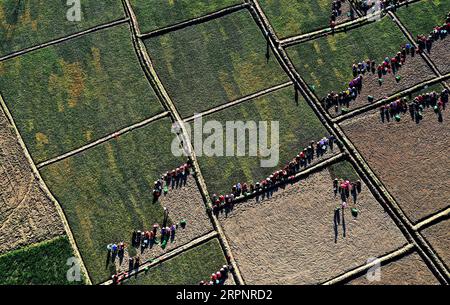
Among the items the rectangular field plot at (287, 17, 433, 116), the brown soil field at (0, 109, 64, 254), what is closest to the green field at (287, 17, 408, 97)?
the rectangular field plot at (287, 17, 433, 116)

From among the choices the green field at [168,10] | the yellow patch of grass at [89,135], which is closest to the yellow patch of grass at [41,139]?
the yellow patch of grass at [89,135]

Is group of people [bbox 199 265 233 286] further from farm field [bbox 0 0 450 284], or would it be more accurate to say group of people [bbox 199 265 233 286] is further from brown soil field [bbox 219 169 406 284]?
brown soil field [bbox 219 169 406 284]

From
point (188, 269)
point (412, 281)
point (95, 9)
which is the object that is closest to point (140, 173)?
point (188, 269)

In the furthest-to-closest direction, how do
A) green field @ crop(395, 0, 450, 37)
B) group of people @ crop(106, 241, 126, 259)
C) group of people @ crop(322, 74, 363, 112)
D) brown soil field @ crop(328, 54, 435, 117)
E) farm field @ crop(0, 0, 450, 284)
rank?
green field @ crop(395, 0, 450, 37) → brown soil field @ crop(328, 54, 435, 117) → group of people @ crop(322, 74, 363, 112) → group of people @ crop(106, 241, 126, 259) → farm field @ crop(0, 0, 450, 284)

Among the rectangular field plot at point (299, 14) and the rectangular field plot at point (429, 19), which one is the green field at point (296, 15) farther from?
the rectangular field plot at point (429, 19)

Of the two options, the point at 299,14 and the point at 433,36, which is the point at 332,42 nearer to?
the point at 299,14
